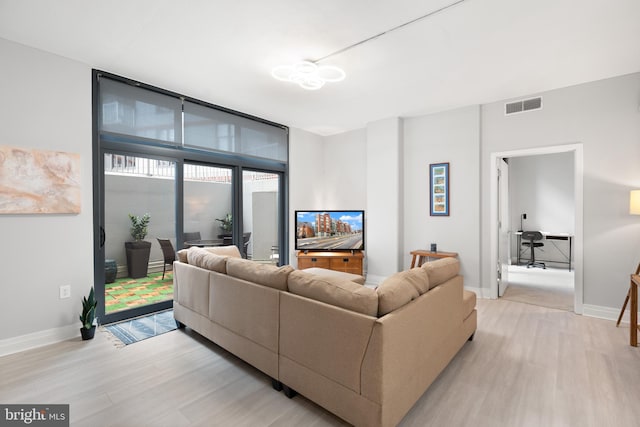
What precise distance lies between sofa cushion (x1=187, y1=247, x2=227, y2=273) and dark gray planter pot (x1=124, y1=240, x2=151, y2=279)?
1.01 meters

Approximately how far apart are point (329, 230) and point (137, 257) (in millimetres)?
2894

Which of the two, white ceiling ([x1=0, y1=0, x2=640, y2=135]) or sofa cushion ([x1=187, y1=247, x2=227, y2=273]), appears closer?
white ceiling ([x1=0, y1=0, x2=640, y2=135])

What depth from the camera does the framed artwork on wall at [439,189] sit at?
15.2ft

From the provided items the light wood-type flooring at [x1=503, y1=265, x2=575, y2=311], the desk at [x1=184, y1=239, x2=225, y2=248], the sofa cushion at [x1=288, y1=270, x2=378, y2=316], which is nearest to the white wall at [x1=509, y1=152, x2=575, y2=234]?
the light wood-type flooring at [x1=503, y1=265, x2=575, y2=311]

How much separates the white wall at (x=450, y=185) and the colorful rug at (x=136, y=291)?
3667mm

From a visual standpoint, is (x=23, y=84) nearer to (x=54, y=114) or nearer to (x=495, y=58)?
(x=54, y=114)

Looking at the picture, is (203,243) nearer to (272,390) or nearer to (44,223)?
(44,223)

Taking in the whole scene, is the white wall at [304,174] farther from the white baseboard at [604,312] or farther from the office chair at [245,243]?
the white baseboard at [604,312]

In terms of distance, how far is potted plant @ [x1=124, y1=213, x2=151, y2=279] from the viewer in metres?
3.69

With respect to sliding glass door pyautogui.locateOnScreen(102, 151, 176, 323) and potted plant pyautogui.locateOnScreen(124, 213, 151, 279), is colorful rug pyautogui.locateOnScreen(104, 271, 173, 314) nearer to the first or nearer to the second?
sliding glass door pyautogui.locateOnScreen(102, 151, 176, 323)

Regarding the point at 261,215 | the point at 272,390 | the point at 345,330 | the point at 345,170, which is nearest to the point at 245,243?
the point at 261,215
